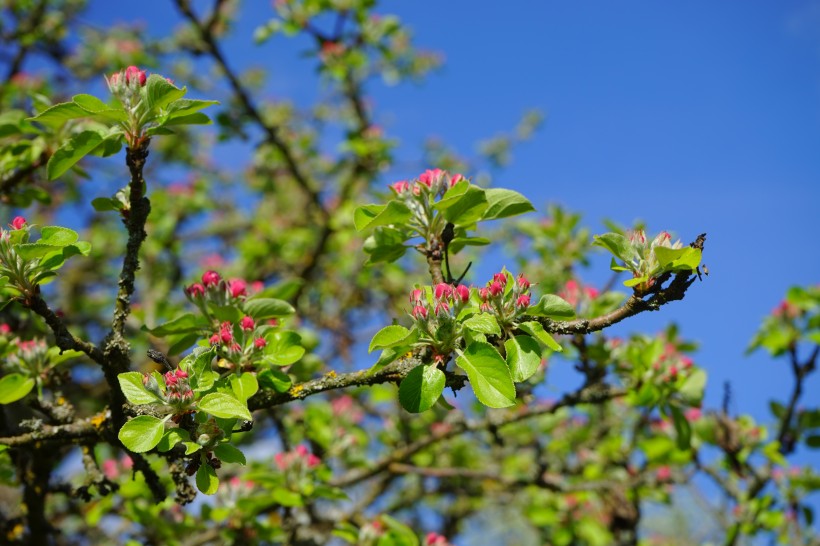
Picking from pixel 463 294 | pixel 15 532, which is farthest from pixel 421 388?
pixel 15 532

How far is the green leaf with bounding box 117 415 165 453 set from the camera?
1.29 metres

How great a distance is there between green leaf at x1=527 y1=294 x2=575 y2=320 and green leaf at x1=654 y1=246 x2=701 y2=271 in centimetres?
26

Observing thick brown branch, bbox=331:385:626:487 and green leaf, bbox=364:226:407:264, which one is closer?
green leaf, bbox=364:226:407:264

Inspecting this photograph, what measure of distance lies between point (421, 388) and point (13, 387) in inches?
53.6

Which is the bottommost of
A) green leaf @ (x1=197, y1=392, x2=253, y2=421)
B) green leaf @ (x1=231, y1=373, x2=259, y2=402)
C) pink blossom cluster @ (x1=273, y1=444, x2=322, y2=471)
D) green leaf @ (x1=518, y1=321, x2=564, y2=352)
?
green leaf @ (x1=197, y1=392, x2=253, y2=421)

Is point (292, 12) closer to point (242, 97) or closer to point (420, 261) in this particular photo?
point (242, 97)

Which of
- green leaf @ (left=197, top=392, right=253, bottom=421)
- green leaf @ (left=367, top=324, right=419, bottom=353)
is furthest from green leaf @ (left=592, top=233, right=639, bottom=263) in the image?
green leaf @ (left=197, top=392, right=253, bottom=421)

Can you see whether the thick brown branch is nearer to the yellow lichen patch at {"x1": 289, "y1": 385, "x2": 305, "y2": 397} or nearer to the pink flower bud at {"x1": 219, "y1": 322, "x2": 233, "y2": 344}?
the yellow lichen patch at {"x1": 289, "y1": 385, "x2": 305, "y2": 397}

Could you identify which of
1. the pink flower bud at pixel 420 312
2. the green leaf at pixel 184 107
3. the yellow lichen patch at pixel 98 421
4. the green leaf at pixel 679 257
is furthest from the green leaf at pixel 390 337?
the yellow lichen patch at pixel 98 421

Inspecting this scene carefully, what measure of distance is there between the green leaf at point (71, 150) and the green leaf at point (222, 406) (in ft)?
2.67

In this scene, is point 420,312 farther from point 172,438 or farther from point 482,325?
point 172,438

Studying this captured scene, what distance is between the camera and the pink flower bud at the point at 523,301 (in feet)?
5.17

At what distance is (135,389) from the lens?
142 cm

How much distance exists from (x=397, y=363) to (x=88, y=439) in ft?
3.26
